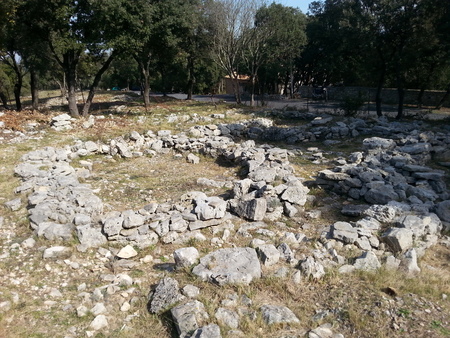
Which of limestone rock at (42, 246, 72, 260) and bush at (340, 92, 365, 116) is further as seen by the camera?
bush at (340, 92, 365, 116)

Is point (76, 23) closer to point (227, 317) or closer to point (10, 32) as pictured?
point (10, 32)

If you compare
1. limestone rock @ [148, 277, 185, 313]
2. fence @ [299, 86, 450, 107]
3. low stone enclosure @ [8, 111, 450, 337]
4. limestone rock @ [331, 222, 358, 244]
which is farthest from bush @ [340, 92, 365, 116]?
limestone rock @ [148, 277, 185, 313]

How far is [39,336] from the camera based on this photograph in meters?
4.16

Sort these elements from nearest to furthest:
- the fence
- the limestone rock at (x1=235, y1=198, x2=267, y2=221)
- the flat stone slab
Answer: the flat stone slab
the limestone rock at (x1=235, y1=198, x2=267, y2=221)
the fence

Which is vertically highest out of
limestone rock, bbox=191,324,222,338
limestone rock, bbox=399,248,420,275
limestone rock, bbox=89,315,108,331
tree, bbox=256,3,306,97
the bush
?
tree, bbox=256,3,306,97

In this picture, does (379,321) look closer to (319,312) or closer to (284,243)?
(319,312)

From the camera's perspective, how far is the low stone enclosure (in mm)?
5199

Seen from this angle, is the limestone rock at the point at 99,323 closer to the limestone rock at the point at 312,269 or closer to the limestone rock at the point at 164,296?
the limestone rock at the point at 164,296

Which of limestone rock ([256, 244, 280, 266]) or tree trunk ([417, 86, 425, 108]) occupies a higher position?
tree trunk ([417, 86, 425, 108])

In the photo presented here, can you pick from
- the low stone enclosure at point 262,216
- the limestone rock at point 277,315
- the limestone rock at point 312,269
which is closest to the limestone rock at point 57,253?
the low stone enclosure at point 262,216

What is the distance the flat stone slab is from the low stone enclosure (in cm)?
2

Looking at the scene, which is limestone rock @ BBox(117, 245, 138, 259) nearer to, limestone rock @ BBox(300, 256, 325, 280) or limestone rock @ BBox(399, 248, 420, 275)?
limestone rock @ BBox(300, 256, 325, 280)

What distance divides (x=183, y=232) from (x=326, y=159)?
282 inches

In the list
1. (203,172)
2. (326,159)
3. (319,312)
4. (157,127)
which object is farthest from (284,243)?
(157,127)
